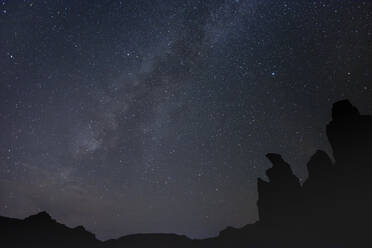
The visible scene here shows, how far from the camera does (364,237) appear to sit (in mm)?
39688

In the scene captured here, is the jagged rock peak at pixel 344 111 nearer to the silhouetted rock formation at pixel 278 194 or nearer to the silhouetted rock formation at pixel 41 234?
the silhouetted rock formation at pixel 278 194

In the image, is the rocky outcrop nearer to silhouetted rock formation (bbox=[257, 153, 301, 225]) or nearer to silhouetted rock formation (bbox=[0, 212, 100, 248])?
silhouetted rock formation (bbox=[257, 153, 301, 225])

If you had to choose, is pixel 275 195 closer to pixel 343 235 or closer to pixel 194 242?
pixel 343 235

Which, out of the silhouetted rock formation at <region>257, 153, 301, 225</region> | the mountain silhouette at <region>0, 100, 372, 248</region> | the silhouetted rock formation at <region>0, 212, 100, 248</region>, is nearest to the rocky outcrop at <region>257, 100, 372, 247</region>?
the mountain silhouette at <region>0, 100, 372, 248</region>

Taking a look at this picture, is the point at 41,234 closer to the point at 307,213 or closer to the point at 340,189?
the point at 307,213

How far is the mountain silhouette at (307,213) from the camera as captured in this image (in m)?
42.0

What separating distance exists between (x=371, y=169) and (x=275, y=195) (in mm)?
16980

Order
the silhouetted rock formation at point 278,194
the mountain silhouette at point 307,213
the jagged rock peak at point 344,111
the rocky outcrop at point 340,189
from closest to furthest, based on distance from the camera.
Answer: the rocky outcrop at point 340,189 < the mountain silhouette at point 307,213 < the jagged rock peak at point 344,111 < the silhouetted rock formation at point 278,194

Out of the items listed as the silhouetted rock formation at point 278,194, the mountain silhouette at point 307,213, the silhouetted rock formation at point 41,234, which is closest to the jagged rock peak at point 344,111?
the mountain silhouette at point 307,213

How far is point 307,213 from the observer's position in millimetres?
48719

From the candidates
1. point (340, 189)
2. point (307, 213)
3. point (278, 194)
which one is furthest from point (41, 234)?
point (340, 189)

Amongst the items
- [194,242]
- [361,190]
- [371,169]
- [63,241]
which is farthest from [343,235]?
[63,241]

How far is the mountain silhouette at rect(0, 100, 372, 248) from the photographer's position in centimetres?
4203

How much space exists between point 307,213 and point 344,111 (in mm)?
18656
